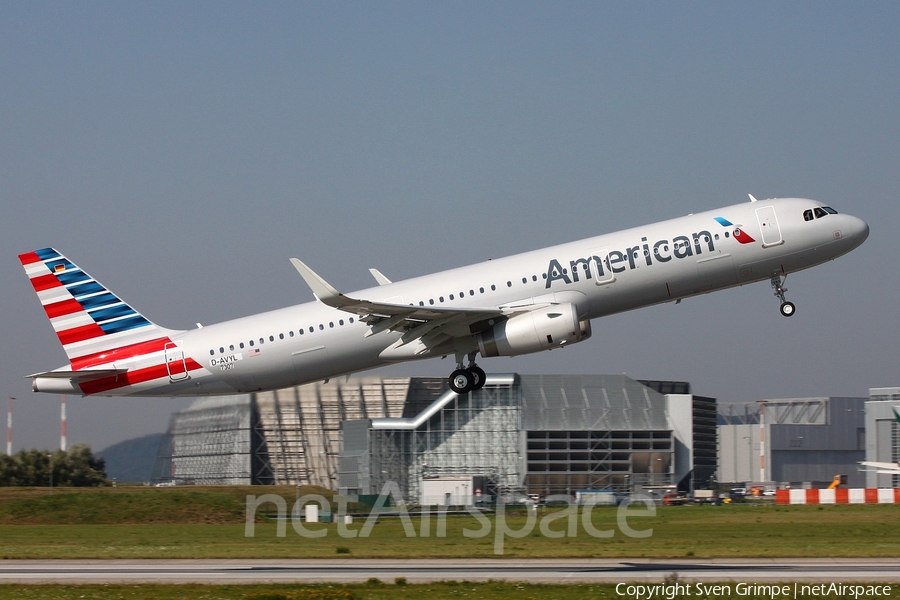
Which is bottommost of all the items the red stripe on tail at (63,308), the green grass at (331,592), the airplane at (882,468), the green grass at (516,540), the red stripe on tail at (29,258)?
the airplane at (882,468)

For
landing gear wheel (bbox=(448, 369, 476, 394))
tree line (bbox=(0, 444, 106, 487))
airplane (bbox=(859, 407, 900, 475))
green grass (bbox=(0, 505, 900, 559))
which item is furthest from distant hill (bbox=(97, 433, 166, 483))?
airplane (bbox=(859, 407, 900, 475))

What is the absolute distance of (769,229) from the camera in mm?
35469

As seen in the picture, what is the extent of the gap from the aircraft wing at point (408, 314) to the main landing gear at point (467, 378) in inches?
66.4

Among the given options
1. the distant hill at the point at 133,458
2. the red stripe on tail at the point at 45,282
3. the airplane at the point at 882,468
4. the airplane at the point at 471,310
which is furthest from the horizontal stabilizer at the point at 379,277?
the airplane at the point at 882,468

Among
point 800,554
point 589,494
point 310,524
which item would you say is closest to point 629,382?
point 589,494

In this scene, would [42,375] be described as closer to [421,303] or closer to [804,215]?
[421,303]

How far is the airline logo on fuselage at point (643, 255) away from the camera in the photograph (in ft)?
115

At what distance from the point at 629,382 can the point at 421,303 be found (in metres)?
50.8

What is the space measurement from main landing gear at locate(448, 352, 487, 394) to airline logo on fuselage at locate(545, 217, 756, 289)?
4982mm

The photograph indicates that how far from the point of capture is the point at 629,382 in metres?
84.6

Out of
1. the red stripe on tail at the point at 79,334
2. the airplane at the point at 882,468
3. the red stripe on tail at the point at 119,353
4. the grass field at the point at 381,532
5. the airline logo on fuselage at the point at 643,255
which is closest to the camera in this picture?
the airline logo on fuselage at the point at 643,255

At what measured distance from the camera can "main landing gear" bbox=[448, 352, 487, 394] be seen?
37.8m

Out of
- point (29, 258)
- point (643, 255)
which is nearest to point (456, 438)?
point (29, 258)

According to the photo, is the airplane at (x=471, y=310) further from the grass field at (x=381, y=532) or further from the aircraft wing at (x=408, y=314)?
the grass field at (x=381, y=532)
